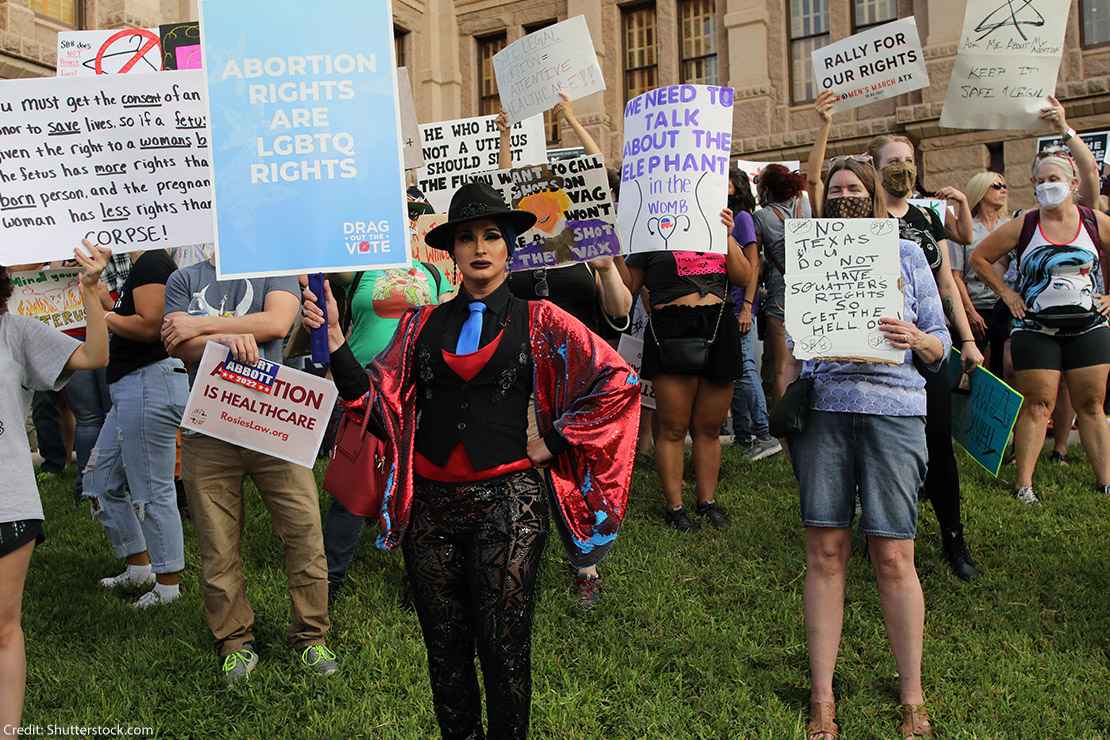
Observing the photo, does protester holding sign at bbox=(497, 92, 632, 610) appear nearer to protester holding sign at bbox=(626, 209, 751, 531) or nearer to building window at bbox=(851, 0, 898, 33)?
protester holding sign at bbox=(626, 209, 751, 531)

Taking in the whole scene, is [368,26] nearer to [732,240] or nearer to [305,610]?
[305,610]

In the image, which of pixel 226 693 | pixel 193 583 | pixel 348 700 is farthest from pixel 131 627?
pixel 348 700

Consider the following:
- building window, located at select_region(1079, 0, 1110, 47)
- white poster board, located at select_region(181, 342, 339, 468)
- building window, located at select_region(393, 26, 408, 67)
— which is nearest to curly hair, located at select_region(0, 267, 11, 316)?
white poster board, located at select_region(181, 342, 339, 468)

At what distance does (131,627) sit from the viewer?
4.66 meters

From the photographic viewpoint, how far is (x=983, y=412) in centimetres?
512

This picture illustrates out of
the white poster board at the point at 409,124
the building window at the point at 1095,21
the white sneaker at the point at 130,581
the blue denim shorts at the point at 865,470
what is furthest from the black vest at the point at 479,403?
the building window at the point at 1095,21

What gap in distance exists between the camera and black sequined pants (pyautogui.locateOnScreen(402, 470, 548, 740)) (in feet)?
9.32

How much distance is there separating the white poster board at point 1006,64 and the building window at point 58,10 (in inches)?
564

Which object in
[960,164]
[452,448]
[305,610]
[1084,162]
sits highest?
[960,164]

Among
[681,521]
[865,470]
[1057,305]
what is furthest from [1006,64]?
[865,470]

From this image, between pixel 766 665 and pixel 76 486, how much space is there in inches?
224

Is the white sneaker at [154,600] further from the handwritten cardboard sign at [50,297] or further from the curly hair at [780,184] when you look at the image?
the curly hair at [780,184]

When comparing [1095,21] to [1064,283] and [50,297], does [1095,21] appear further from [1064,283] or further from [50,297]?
[50,297]

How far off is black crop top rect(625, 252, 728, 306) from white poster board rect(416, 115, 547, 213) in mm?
2041
